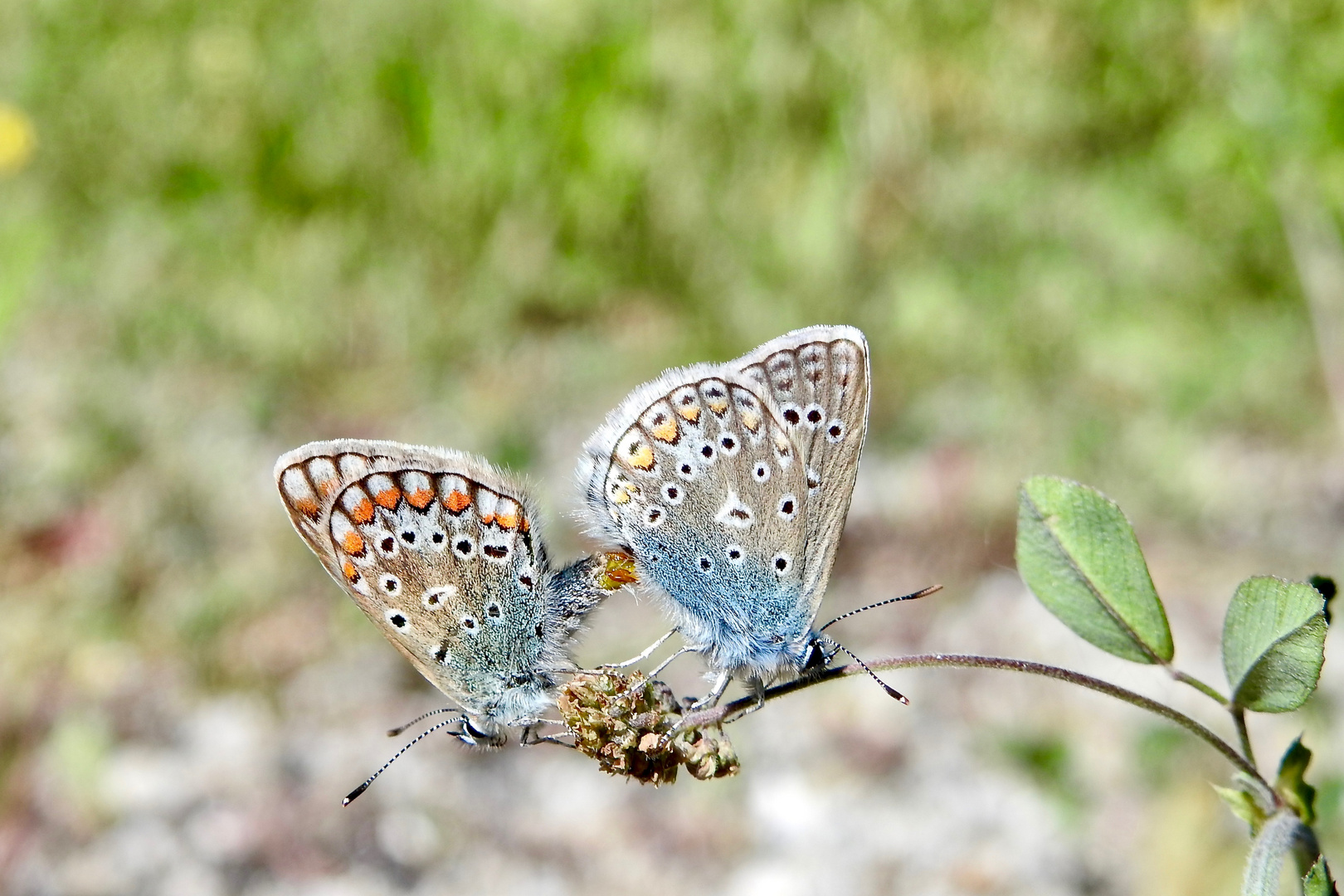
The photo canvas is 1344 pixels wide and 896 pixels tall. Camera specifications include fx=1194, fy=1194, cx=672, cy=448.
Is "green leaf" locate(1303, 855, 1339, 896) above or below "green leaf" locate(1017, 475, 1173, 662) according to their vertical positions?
below

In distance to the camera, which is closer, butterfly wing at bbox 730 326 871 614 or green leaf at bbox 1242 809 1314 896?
green leaf at bbox 1242 809 1314 896

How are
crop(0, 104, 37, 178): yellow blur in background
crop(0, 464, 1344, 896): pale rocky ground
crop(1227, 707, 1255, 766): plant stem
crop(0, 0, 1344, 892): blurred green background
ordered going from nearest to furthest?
1. crop(1227, 707, 1255, 766): plant stem
2. crop(0, 464, 1344, 896): pale rocky ground
3. crop(0, 0, 1344, 892): blurred green background
4. crop(0, 104, 37, 178): yellow blur in background

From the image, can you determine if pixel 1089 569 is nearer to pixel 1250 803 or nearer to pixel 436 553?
pixel 1250 803

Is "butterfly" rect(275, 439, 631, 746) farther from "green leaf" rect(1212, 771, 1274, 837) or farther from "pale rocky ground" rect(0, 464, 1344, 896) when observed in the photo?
"pale rocky ground" rect(0, 464, 1344, 896)

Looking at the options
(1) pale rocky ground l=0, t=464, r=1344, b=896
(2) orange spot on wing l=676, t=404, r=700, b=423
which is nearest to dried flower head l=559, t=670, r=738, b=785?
(2) orange spot on wing l=676, t=404, r=700, b=423

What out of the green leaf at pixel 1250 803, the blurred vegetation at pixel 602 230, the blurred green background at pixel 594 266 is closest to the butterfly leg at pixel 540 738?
the green leaf at pixel 1250 803

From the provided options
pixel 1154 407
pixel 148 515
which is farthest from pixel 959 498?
pixel 148 515

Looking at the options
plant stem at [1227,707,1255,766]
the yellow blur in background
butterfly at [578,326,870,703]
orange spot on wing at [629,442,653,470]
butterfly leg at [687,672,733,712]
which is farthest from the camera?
the yellow blur in background

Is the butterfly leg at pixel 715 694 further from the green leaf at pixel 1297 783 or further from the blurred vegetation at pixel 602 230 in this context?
the blurred vegetation at pixel 602 230
